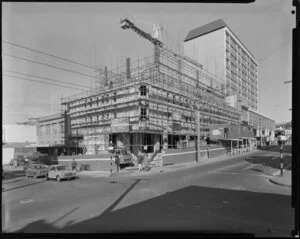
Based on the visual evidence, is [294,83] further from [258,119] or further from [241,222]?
[258,119]

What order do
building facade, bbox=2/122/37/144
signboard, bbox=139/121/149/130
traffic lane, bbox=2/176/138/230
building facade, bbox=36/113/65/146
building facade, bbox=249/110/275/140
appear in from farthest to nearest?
building facade, bbox=249/110/275/140 → building facade, bbox=2/122/37/144 → building facade, bbox=36/113/65/146 → signboard, bbox=139/121/149/130 → traffic lane, bbox=2/176/138/230

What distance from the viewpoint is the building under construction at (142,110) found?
2448cm

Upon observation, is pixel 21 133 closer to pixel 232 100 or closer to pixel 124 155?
pixel 124 155

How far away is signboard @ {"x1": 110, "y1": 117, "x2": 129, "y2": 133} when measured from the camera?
23.0 meters

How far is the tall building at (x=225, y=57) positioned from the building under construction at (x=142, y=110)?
29.7 ft

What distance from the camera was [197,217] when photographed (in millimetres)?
6617

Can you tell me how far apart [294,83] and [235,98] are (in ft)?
180

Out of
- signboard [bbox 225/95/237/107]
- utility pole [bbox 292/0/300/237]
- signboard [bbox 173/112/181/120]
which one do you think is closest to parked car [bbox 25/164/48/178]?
signboard [bbox 173/112/181/120]

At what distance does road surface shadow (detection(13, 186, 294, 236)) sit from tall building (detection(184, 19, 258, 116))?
94.6ft

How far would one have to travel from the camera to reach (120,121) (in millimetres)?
23688

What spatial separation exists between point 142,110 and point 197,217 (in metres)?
18.6

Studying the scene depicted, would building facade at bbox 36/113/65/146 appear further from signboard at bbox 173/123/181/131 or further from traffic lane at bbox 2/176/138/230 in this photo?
traffic lane at bbox 2/176/138/230

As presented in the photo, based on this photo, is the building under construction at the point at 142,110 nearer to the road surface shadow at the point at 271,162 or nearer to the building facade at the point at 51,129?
the building facade at the point at 51,129

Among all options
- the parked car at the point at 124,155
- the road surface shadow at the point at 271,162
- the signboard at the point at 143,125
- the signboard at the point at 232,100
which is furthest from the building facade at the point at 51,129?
the signboard at the point at 232,100
